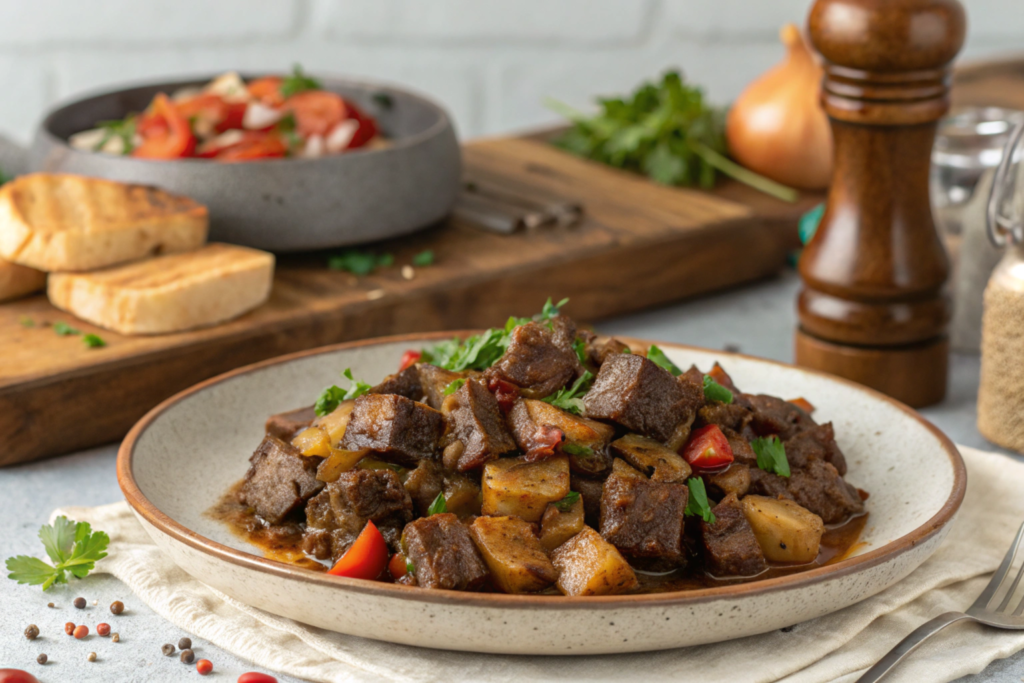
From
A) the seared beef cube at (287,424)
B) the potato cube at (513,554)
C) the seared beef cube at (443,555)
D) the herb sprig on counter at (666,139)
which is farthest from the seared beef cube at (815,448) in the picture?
the herb sprig on counter at (666,139)

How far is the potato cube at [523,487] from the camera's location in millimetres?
1993

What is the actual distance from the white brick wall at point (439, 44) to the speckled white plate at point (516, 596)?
4500 mm

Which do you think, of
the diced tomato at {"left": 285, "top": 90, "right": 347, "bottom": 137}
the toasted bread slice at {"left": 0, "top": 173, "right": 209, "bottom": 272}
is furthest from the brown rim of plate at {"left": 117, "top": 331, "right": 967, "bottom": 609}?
the diced tomato at {"left": 285, "top": 90, "right": 347, "bottom": 137}

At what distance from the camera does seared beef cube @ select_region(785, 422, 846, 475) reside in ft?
7.47

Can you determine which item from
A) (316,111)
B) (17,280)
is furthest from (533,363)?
(316,111)

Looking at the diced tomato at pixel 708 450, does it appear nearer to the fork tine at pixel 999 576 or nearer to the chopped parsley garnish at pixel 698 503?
the chopped parsley garnish at pixel 698 503

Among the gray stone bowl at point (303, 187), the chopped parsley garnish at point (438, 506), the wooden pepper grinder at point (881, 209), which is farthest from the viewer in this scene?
the gray stone bowl at point (303, 187)

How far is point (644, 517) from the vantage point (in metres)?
1.97

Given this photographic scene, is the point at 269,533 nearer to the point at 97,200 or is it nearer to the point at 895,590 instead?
the point at 895,590

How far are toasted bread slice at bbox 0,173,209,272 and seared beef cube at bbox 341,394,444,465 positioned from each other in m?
1.30

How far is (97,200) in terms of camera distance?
325 cm

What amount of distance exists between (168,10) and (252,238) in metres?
3.74

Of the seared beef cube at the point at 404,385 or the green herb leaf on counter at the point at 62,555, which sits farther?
the seared beef cube at the point at 404,385

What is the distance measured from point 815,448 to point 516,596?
83cm
